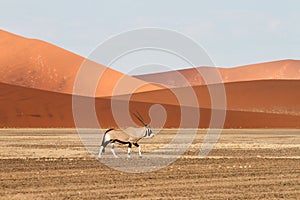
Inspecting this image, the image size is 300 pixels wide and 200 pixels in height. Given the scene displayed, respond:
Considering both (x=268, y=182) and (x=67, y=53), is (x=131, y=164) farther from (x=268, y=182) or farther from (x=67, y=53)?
(x=67, y=53)

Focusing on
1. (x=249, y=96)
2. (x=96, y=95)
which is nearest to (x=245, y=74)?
(x=96, y=95)

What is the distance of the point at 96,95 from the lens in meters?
113

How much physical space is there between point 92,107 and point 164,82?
93108mm

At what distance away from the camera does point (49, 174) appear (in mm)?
19188

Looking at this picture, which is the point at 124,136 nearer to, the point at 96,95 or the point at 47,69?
the point at 96,95

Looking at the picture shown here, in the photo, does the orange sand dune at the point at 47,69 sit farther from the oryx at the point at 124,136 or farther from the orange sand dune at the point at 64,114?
the oryx at the point at 124,136

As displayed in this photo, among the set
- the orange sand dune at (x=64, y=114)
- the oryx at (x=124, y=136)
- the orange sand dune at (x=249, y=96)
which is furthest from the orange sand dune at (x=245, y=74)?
the oryx at (x=124, y=136)

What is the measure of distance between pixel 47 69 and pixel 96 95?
9700 mm

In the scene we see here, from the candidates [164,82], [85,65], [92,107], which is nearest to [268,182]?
[92,107]

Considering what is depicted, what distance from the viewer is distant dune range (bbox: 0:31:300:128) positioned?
74.6 m

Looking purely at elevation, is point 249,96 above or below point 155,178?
above

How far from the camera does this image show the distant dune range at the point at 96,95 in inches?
2938

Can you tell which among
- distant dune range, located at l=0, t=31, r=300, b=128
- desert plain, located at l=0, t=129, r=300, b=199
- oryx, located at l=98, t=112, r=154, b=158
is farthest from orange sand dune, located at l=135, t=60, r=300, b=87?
desert plain, located at l=0, t=129, r=300, b=199

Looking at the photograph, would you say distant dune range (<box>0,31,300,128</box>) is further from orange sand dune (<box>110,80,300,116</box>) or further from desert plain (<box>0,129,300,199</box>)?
desert plain (<box>0,129,300,199</box>)
